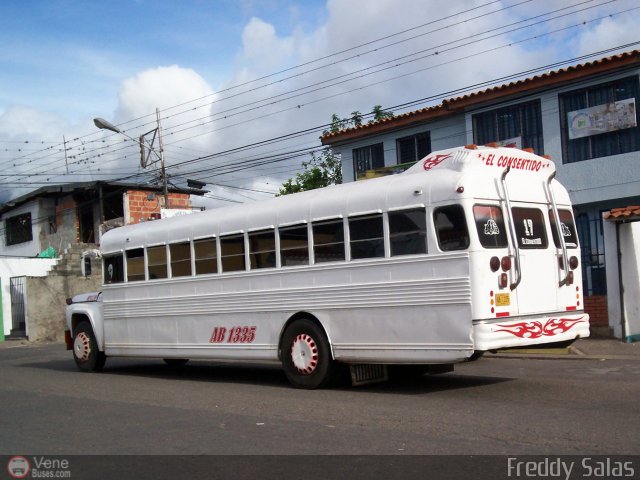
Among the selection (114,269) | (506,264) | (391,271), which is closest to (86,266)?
(114,269)

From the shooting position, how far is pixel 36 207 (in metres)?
40.4

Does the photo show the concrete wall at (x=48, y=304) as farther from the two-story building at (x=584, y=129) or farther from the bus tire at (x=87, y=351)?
the two-story building at (x=584, y=129)

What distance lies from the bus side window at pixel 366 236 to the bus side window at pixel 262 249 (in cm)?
153

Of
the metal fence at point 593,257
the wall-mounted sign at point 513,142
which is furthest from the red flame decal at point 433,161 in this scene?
the wall-mounted sign at point 513,142

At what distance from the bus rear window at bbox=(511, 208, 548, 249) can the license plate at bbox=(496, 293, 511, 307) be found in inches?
29.9

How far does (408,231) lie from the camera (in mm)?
9578

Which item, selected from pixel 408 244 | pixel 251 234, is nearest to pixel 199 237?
pixel 251 234

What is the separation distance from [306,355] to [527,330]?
3052 millimetres

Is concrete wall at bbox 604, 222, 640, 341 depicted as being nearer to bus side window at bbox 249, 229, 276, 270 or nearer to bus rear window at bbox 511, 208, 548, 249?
bus rear window at bbox 511, 208, 548, 249

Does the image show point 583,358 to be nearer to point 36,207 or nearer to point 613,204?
point 613,204
